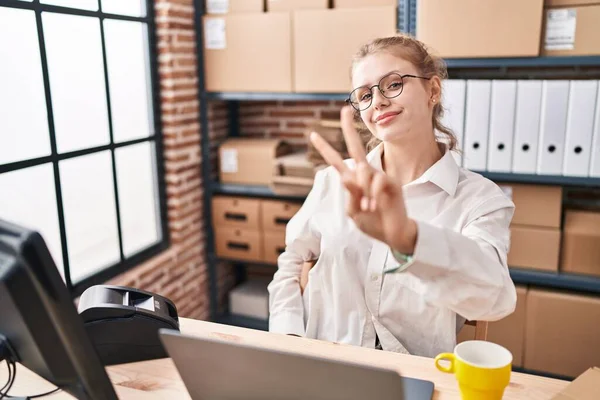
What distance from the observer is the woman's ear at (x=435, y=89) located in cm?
142

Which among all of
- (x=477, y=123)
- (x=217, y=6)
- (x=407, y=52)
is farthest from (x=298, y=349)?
(x=217, y=6)

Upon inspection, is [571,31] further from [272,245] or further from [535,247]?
[272,245]

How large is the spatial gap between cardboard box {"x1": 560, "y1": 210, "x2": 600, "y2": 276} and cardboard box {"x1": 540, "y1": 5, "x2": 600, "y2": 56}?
695 millimetres

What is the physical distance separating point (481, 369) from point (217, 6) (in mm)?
2313

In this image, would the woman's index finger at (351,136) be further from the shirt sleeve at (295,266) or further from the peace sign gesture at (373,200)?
the shirt sleeve at (295,266)

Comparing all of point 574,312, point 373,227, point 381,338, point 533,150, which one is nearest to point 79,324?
point 373,227

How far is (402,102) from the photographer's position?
133 centimetres

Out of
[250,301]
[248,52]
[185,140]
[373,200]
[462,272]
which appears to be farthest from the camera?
[250,301]

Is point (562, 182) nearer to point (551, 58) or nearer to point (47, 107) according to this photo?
point (551, 58)

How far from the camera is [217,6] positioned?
2723 millimetres

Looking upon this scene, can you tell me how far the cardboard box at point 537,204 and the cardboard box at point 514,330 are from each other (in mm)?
303

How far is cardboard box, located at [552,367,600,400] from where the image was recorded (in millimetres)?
986

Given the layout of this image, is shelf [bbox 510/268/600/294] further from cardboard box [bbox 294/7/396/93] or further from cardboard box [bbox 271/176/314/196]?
cardboard box [bbox 294/7/396/93]

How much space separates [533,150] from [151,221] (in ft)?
5.89
